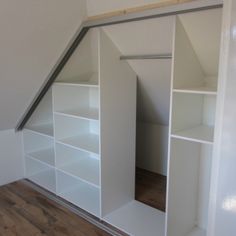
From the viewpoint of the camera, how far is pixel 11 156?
3293 mm

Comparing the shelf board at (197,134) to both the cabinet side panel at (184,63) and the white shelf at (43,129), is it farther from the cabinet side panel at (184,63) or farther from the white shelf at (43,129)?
the white shelf at (43,129)

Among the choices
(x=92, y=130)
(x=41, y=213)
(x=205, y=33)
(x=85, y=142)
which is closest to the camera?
(x=205, y=33)

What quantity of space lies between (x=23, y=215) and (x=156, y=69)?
6.35 ft

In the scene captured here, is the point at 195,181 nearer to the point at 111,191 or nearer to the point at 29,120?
the point at 111,191

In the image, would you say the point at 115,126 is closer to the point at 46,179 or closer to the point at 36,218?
the point at 36,218

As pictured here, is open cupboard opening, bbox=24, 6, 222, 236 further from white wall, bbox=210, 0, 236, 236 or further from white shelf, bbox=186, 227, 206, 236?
white wall, bbox=210, 0, 236, 236

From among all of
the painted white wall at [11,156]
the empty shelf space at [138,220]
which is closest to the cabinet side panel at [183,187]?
the empty shelf space at [138,220]

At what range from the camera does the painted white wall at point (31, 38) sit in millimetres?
1804

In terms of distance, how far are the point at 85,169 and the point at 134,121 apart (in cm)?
77

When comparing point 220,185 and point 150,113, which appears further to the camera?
point 150,113

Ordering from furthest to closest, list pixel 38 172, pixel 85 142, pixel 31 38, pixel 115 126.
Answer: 1. pixel 38 172
2. pixel 85 142
3. pixel 115 126
4. pixel 31 38

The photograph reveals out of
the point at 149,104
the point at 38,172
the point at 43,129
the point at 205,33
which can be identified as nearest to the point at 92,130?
the point at 43,129

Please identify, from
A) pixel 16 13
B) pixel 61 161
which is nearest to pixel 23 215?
pixel 61 161

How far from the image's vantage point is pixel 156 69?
92.0 inches
